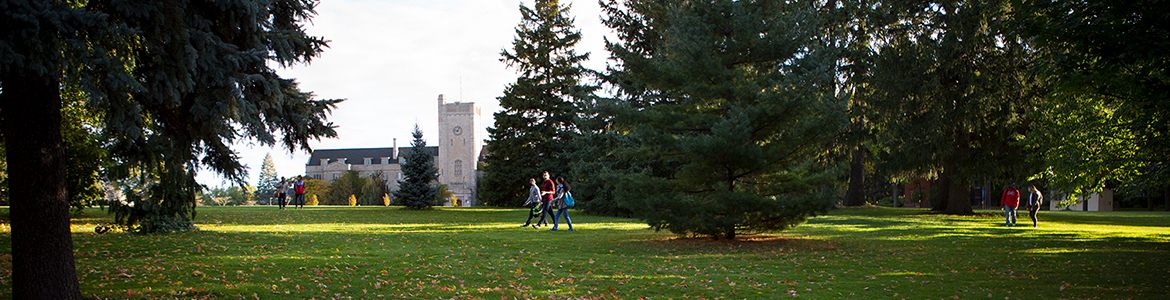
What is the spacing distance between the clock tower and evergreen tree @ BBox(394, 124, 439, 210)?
5136 cm

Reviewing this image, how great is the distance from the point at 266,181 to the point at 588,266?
10310cm

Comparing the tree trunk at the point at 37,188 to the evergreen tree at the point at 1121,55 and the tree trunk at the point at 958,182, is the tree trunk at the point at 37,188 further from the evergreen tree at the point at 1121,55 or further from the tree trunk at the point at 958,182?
the tree trunk at the point at 958,182

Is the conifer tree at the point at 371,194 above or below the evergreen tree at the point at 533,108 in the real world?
below

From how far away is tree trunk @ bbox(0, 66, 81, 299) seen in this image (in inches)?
237

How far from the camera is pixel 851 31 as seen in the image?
29.9m

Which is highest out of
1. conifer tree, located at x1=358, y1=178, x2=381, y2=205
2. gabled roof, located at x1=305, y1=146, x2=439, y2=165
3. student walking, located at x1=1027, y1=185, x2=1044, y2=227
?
gabled roof, located at x1=305, y1=146, x2=439, y2=165

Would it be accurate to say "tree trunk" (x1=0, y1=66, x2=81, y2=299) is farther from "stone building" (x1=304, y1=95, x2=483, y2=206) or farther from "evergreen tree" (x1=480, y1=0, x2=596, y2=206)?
"stone building" (x1=304, y1=95, x2=483, y2=206)

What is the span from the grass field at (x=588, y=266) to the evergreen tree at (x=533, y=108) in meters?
20.7

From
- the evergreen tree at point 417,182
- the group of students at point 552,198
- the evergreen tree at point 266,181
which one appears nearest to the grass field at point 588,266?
the group of students at point 552,198

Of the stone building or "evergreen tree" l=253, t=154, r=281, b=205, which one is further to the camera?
"evergreen tree" l=253, t=154, r=281, b=205

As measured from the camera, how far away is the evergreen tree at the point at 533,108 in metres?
36.6

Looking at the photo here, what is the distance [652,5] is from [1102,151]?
50.4 ft

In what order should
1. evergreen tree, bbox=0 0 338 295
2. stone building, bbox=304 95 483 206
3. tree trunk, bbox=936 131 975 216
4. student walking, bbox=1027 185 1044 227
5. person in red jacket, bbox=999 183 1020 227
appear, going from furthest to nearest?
stone building, bbox=304 95 483 206 < tree trunk, bbox=936 131 975 216 < person in red jacket, bbox=999 183 1020 227 < student walking, bbox=1027 185 1044 227 < evergreen tree, bbox=0 0 338 295

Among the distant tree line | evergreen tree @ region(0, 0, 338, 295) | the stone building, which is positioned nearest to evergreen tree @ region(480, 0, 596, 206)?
the distant tree line
